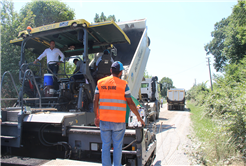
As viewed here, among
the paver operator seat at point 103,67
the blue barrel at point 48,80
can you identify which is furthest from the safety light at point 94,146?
the blue barrel at point 48,80

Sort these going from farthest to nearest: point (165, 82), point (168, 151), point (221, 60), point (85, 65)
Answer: point (165, 82) → point (221, 60) → point (168, 151) → point (85, 65)

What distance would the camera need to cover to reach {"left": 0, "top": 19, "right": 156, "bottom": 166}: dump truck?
9.68 ft

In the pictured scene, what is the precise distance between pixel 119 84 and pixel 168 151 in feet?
12.8

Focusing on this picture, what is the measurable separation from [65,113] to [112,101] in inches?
52.8

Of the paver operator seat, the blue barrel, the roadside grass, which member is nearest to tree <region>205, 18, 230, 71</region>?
the roadside grass

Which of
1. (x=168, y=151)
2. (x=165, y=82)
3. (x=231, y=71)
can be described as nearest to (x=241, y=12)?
(x=231, y=71)

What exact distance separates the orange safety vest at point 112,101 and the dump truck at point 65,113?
1.21 feet

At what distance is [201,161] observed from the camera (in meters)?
4.32

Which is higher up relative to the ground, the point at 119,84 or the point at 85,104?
the point at 119,84

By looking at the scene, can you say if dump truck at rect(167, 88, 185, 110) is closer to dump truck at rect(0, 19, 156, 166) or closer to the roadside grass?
dump truck at rect(0, 19, 156, 166)

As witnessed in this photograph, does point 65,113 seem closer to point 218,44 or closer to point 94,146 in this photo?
point 94,146

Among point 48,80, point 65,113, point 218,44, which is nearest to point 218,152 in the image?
point 65,113

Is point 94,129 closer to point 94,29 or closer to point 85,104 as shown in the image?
point 85,104

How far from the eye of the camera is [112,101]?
2.35 m
